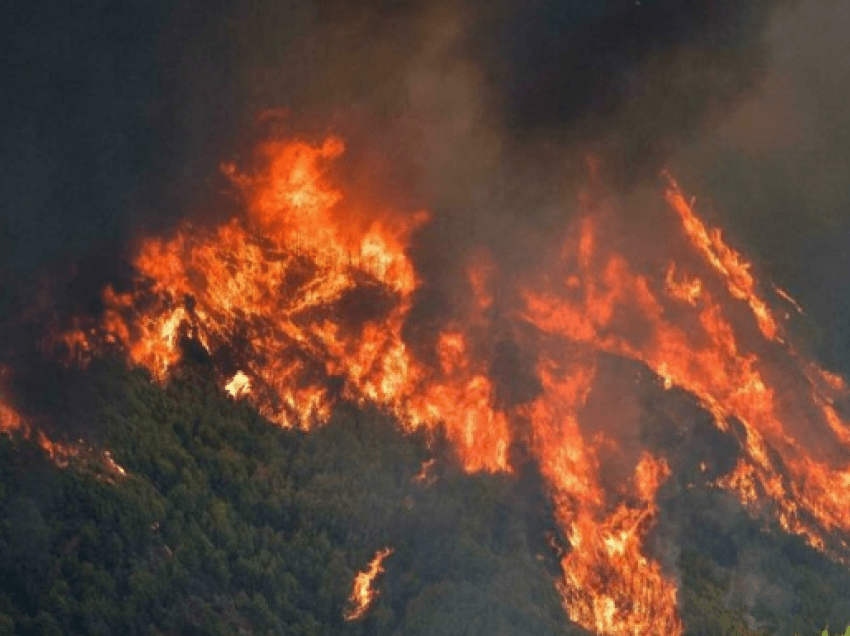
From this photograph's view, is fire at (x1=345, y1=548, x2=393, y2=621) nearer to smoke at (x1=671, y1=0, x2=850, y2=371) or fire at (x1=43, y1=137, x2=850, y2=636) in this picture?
fire at (x1=43, y1=137, x2=850, y2=636)

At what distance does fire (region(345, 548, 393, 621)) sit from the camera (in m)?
23.8

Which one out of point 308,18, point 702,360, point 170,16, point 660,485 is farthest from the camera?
point 702,360

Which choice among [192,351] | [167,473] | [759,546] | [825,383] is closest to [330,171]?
[192,351]

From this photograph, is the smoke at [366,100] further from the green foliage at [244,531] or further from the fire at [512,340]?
the green foliage at [244,531]

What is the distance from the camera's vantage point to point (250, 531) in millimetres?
23172

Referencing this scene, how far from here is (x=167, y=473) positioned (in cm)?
2264

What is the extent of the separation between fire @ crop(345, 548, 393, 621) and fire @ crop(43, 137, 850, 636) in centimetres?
3

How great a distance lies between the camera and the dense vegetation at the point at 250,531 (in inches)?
823

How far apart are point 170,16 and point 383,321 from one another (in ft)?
24.7

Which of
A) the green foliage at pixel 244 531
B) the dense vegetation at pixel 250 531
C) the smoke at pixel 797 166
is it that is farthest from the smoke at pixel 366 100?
the green foliage at pixel 244 531

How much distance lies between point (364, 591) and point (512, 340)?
684cm

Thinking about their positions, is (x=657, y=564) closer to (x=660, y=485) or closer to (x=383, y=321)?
(x=660, y=485)

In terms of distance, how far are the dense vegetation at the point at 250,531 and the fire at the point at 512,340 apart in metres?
0.50

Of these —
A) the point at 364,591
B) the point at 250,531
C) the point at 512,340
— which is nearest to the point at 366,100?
the point at 512,340
